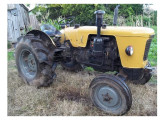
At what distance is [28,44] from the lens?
3.20 m

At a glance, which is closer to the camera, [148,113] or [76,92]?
[148,113]

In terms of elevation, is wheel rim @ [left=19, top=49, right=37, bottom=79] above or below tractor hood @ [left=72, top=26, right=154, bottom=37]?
below

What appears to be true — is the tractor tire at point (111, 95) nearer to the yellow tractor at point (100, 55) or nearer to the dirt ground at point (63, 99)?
the yellow tractor at point (100, 55)

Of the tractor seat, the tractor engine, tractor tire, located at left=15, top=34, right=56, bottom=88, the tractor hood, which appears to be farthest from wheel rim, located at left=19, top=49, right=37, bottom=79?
the tractor hood

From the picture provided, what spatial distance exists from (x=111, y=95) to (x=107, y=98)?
89mm

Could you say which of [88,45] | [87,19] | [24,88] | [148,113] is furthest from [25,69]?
[87,19]

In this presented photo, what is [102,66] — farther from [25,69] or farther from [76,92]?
[25,69]

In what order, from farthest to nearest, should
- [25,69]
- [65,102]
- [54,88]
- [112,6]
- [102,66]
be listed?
1. [112,6]
2. [25,69]
3. [54,88]
4. [102,66]
5. [65,102]

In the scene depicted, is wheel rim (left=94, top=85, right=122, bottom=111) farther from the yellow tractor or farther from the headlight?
the headlight

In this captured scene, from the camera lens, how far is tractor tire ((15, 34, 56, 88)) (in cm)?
313

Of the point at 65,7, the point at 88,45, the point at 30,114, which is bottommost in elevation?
the point at 30,114

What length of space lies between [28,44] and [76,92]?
4.72 ft

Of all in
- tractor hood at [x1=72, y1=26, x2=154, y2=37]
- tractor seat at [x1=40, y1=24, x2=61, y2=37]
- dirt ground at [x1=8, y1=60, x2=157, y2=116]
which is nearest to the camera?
tractor hood at [x1=72, y1=26, x2=154, y2=37]

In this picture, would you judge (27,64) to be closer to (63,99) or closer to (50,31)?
(50,31)
